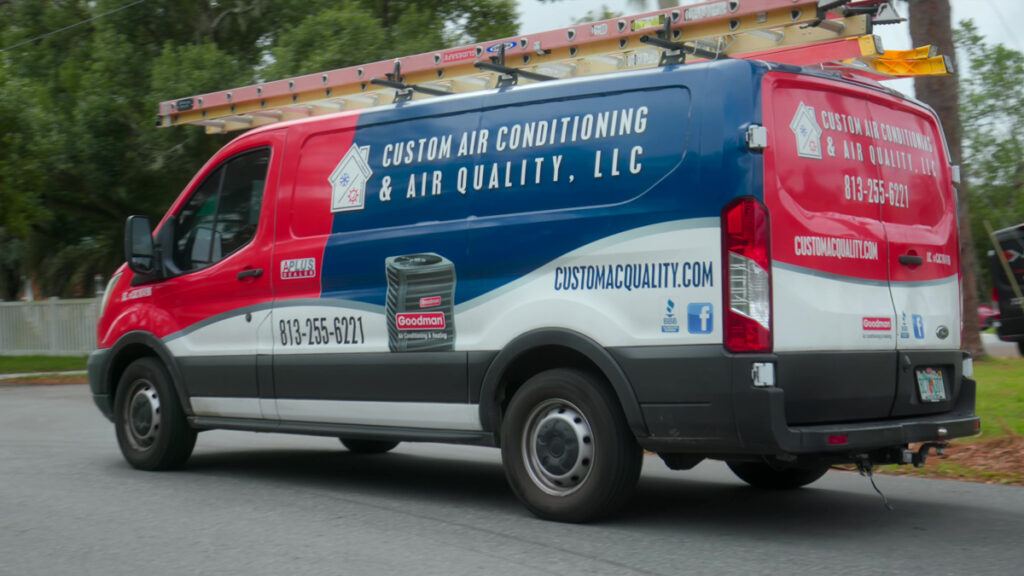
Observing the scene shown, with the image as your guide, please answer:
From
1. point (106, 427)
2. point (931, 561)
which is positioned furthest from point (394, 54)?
point (931, 561)

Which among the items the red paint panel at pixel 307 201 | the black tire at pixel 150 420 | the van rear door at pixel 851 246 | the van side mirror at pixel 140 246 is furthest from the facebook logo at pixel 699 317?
the van side mirror at pixel 140 246

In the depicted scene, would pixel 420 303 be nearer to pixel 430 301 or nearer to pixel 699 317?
pixel 430 301

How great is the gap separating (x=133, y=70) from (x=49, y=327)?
741cm

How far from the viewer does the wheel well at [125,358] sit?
28.3ft

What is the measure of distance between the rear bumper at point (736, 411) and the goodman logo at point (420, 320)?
4.25 ft

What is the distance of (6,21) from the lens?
85.9ft

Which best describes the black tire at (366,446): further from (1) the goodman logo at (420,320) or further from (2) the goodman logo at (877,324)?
(2) the goodman logo at (877,324)

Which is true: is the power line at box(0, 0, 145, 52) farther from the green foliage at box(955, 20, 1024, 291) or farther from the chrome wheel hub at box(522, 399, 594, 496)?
the green foliage at box(955, 20, 1024, 291)

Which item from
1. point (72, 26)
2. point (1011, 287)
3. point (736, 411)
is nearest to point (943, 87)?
point (736, 411)

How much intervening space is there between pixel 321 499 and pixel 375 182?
6.38ft

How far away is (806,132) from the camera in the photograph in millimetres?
5809

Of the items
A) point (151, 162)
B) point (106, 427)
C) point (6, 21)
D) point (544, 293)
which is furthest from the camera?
point (6, 21)

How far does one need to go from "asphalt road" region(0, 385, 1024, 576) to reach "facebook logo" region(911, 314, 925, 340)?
3.25 ft

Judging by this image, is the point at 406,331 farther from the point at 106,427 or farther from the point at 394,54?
the point at 394,54
